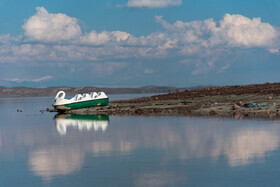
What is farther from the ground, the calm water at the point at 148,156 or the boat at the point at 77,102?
the boat at the point at 77,102

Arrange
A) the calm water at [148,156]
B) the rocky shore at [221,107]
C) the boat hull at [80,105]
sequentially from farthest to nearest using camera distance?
the boat hull at [80,105] → the rocky shore at [221,107] → the calm water at [148,156]

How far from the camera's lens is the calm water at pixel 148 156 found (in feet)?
59.2

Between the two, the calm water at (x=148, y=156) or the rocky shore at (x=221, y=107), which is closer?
the calm water at (x=148, y=156)

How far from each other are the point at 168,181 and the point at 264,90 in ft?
152

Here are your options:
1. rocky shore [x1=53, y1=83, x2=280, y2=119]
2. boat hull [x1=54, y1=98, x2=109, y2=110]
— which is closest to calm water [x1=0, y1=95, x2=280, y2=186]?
rocky shore [x1=53, y1=83, x2=280, y2=119]

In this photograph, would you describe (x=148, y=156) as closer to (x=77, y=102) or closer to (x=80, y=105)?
(x=77, y=102)

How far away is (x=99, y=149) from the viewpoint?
86.8ft

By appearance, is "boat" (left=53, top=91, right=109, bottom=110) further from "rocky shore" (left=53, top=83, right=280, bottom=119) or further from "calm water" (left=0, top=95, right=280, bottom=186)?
"calm water" (left=0, top=95, right=280, bottom=186)

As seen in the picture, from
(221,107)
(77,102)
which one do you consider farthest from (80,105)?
(221,107)

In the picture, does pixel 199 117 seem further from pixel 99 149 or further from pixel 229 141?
pixel 99 149

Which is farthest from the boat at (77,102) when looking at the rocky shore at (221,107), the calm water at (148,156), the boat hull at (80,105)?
the calm water at (148,156)

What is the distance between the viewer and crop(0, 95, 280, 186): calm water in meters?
18.0

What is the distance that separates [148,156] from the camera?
914 inches

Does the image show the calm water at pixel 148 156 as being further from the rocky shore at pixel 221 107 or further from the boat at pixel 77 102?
the boat at pixel 77 102
